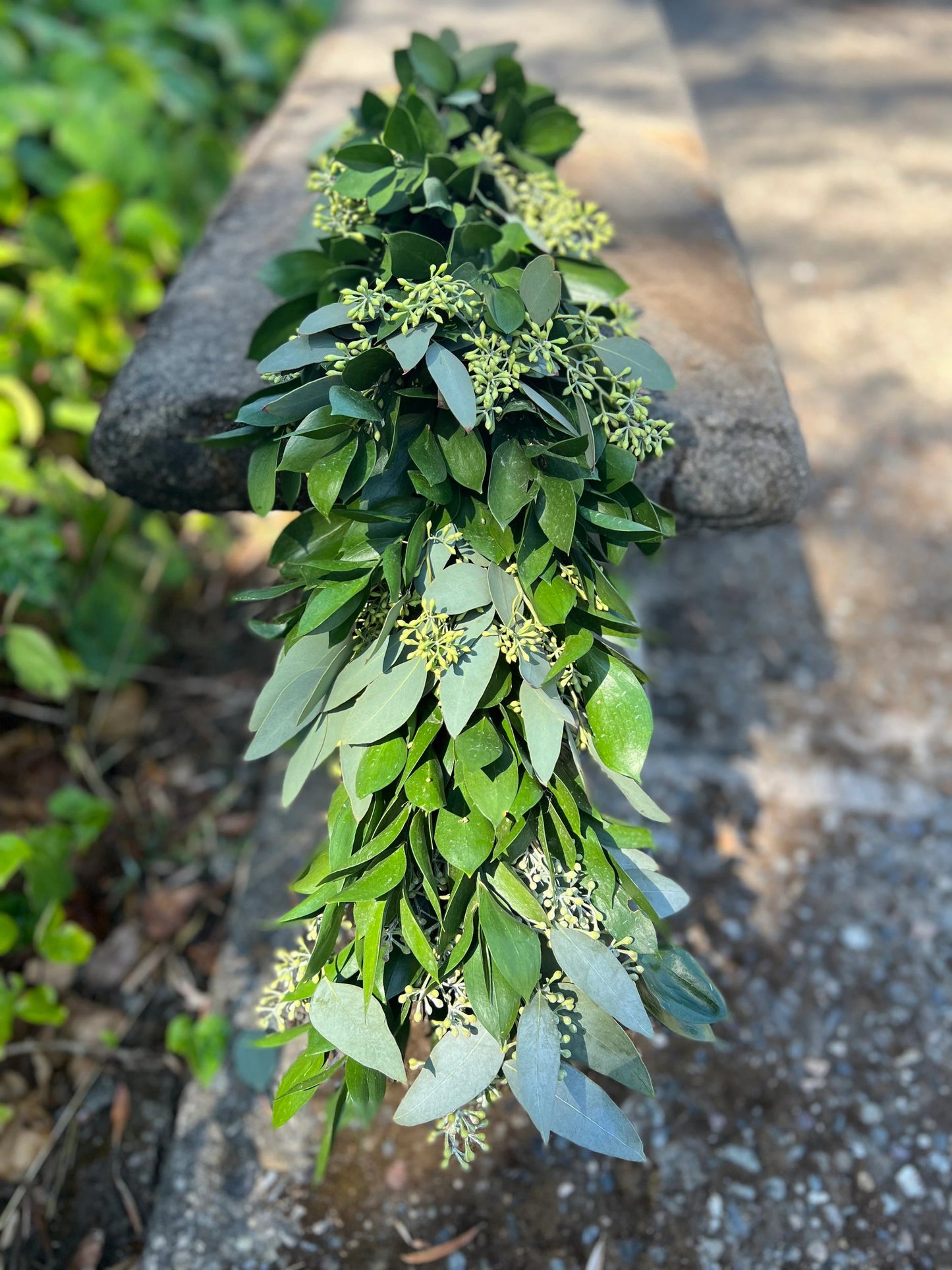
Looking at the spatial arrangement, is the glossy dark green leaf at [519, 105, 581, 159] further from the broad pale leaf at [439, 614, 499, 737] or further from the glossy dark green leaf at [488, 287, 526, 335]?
the broad pale leaf at [439, 614, 499, 737]

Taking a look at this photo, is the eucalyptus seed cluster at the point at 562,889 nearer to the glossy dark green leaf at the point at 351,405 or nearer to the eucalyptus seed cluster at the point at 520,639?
the eucalyptus seed cluster at the point at 520,639

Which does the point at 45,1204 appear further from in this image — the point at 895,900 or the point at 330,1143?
the point at 895,900

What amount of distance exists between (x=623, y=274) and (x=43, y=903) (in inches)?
46.8

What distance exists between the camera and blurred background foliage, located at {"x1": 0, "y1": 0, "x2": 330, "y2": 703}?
A: 1.79m

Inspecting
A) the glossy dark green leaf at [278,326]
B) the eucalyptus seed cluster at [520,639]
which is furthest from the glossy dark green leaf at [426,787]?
the glossy dark green leaf at [278,326]

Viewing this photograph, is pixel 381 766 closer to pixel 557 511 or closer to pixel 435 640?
pixel 435 640

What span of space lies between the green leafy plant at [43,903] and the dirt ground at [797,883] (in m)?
0.26

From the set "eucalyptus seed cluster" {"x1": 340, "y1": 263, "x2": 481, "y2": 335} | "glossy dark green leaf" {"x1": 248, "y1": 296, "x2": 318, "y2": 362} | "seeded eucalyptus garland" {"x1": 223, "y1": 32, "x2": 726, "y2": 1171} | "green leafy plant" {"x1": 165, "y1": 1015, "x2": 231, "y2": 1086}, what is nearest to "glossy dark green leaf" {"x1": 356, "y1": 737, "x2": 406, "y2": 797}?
"seeded eucalyptus garland" {"x1": 223, "y1": 32, "x2": 726, "y2": 1171}

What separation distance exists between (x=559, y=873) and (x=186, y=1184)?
72 centimetres

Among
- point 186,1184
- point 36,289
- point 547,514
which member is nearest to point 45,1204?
point 186,1184

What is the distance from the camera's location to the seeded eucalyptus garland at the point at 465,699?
2.70ft

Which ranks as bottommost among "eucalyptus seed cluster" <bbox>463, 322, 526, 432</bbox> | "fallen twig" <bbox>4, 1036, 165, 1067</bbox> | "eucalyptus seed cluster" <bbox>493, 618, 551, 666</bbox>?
"fallen twig" <bbox>4, 1036, 165, 1067</bbox>

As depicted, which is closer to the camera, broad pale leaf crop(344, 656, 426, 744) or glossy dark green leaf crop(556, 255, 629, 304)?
broad pale leaf crop(344, 656, 426, 744)

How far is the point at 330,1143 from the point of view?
957 millimetres
